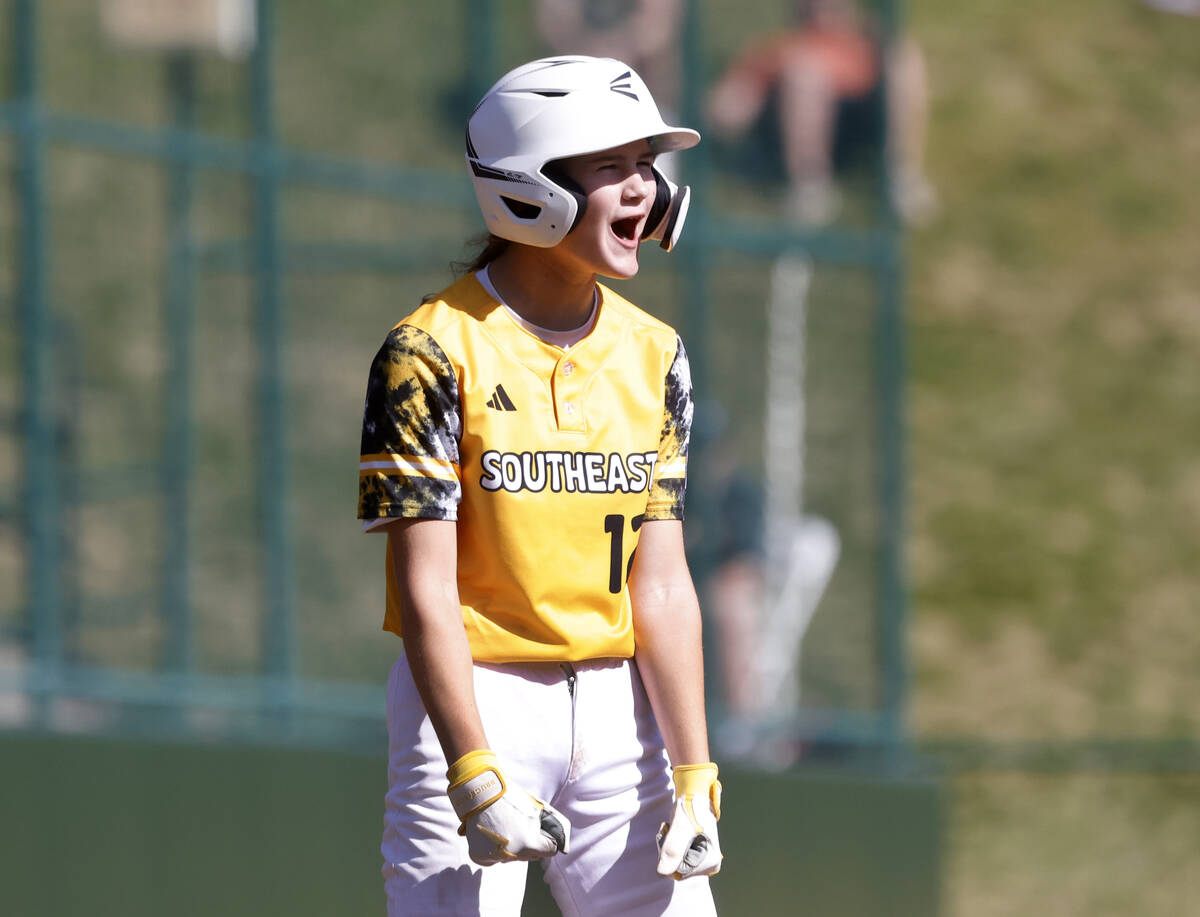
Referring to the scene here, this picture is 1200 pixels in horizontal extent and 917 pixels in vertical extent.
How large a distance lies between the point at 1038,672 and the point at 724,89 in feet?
22.0

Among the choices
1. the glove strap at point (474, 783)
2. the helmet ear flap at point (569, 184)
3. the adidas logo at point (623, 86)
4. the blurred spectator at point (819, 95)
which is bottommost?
the glove strap at point (474, 783)

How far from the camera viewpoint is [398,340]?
3406mm

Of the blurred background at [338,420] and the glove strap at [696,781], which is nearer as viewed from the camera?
the glove strap at [696,781]

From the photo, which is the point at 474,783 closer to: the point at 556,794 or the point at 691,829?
the point at 556,794

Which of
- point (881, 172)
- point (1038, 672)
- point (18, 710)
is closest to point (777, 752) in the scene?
point (881, 172)

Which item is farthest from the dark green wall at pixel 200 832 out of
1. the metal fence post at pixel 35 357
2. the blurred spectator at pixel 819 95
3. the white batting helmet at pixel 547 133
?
the white batting helmet at pixel 547 133

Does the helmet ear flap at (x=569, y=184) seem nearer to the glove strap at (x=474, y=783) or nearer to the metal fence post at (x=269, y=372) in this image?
the glove strap at (x=474, y=783)

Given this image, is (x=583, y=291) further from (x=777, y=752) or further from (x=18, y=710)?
(x=777, y=752)

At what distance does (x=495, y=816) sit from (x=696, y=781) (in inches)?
17.8

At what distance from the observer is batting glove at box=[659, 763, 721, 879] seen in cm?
347

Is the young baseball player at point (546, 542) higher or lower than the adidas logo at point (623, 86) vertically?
lower

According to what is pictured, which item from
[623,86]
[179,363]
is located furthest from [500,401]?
[179,363]

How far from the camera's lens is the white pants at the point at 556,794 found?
3422 millimetres

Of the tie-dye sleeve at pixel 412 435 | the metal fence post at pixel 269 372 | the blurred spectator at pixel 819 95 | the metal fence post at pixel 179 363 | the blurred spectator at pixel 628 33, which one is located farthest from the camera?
the blurred spectator at pixel 819 95
